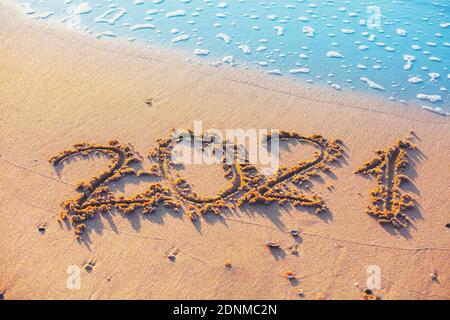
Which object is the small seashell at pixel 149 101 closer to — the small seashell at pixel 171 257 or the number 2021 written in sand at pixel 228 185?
the number 2021 written in sand at pixel 228 185

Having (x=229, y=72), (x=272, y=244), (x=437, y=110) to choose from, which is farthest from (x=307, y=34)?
(x=272, y=244)

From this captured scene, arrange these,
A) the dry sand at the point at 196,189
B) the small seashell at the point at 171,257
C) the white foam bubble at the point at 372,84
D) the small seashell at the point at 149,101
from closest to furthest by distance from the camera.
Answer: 1. the dry sand at the point at 196,189
2. the small seashell at the point at 171,257
3. the small seashell at the point at 149,101
4. the white foam bubble at the point at 372,84

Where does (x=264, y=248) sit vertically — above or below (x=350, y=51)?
below

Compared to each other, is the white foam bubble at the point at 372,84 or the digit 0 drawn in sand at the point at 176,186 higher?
the white foam bubble at the point at 372,84

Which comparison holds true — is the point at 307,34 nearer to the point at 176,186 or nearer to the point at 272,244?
the point at 176,186

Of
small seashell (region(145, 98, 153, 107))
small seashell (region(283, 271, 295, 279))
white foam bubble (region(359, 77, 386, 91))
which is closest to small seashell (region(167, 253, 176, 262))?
small seashell (region(283, 271, 295, 279))

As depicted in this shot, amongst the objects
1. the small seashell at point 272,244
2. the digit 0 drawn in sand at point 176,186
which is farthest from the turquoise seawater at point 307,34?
the small seashell at point 272,244
